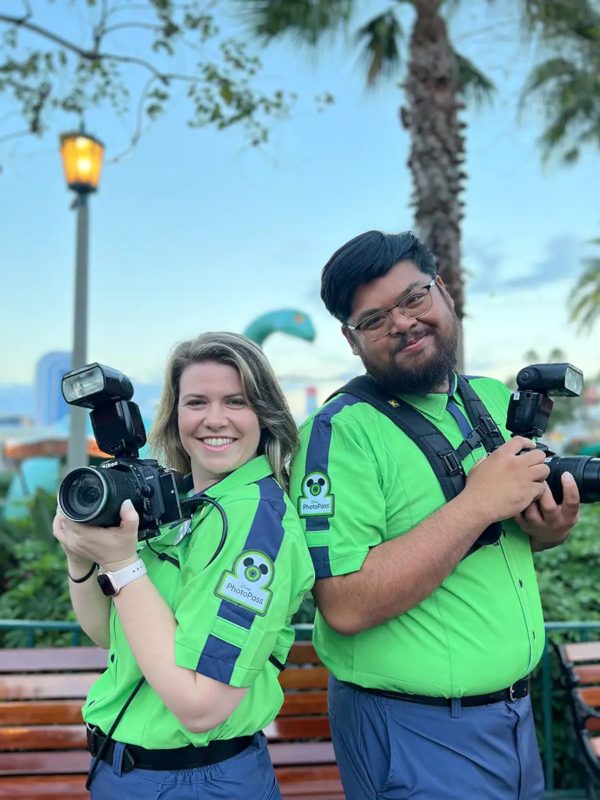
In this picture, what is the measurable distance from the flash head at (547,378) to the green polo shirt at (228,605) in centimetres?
→ 68

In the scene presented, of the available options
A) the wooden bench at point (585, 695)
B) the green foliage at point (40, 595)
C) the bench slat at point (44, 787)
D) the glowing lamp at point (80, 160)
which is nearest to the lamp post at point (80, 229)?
the glowing lamp at point (80, 160)

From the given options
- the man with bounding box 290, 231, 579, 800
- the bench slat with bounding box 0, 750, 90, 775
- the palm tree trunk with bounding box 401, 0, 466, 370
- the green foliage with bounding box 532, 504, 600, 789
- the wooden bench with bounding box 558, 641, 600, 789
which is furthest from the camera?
the palm tree trunk with bounding box 401, 0, 466, 370

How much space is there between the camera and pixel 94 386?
4.90 ft

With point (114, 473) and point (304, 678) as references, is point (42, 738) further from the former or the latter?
point (114, 473)

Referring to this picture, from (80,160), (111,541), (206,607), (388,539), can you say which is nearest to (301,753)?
(388,539)

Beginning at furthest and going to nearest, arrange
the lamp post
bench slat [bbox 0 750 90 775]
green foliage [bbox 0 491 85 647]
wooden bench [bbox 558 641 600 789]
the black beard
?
the lamp post, green foliage [bbox 0 491 85 647], wooden bench [bbox 558 641 600 789], bench slat [bbox 0 750 90 775], the black beard

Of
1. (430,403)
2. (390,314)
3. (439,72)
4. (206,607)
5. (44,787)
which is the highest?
(439,72)

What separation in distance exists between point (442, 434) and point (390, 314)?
32 cm

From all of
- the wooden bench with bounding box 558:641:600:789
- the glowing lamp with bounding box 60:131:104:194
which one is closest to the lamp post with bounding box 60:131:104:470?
the glowing lamp with bounding box 60:131:104:194

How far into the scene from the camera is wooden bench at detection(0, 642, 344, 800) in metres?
2.40

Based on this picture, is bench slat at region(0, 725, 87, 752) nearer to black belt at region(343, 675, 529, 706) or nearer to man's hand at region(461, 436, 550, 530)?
black belt at region(343, 675, 529, 706)

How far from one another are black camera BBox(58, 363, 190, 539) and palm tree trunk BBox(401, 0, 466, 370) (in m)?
3.68

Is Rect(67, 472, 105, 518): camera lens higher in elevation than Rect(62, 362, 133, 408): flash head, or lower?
lower

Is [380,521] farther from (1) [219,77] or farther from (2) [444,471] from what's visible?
(1) [219,77]
